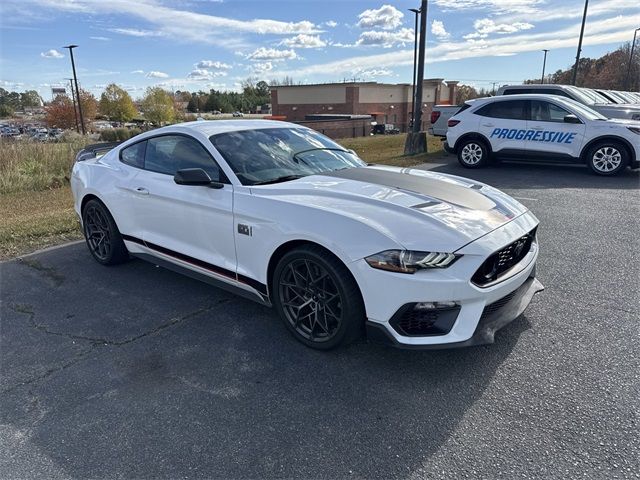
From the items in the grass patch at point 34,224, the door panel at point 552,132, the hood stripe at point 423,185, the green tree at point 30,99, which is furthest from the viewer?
the green tree at point 30,99

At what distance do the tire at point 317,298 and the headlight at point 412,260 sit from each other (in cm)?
29

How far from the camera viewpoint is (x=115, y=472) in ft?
7.15

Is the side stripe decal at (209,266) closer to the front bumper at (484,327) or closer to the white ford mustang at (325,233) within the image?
the white ford mustang at (325,233)

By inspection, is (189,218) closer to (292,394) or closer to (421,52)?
(292,394)

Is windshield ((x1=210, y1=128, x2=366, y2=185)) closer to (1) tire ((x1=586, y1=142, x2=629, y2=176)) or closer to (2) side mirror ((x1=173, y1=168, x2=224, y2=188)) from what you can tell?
(2) side mirror ((x1=173, y1=168, x2=224, y2=188))

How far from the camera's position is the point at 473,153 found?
428 inches

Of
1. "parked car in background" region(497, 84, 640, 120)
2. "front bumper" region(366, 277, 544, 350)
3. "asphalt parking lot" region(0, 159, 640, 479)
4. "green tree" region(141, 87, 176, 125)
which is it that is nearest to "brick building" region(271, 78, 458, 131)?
"green tree" region(141, 87, 176, 125)

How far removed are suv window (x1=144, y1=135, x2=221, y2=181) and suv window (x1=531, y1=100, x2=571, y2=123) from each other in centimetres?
855

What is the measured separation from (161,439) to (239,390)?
0.53 metres

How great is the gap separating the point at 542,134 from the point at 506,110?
1.00 m

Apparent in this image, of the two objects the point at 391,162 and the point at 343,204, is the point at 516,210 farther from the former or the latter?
the point at 391,162

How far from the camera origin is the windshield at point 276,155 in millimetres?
3684

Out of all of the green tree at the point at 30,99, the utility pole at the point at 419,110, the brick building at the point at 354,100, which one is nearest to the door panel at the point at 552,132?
the utility pole at the point at 419,110

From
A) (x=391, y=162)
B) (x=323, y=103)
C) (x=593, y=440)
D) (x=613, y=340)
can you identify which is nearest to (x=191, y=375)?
(x=593, y=440)
